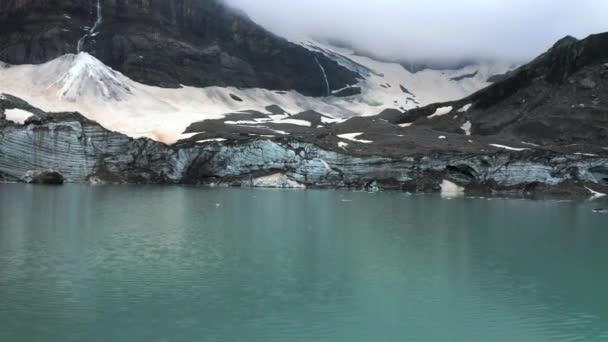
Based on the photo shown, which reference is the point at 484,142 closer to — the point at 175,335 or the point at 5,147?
the point at 5,147

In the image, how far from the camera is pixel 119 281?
19.6m

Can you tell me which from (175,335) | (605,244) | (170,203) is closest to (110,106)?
(170,203)

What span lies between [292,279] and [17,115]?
7132 centimetres

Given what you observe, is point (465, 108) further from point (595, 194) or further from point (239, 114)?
point (239, 114)

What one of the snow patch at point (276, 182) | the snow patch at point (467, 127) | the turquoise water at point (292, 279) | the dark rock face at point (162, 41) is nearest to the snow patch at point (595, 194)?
the snow patch at point (467, 127)

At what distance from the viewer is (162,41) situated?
527ft

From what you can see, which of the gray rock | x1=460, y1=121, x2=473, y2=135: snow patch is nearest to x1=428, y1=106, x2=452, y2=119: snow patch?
x1=460, y1=121, x2=473, y2=135: snow patch

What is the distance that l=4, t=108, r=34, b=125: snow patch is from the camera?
7838 centimetres

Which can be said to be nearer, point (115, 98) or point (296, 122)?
point (296, 122)

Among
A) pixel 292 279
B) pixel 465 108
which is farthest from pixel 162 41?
pixel 292 279

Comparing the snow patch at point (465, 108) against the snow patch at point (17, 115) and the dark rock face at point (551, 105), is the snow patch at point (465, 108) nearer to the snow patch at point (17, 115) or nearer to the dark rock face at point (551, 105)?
the dark rock face at point (551, 105)

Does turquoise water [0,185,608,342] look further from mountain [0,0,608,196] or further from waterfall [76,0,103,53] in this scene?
waterfall [76,0,103,53]

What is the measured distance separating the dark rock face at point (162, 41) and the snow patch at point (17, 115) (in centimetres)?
6574

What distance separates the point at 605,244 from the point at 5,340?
2853 cm
